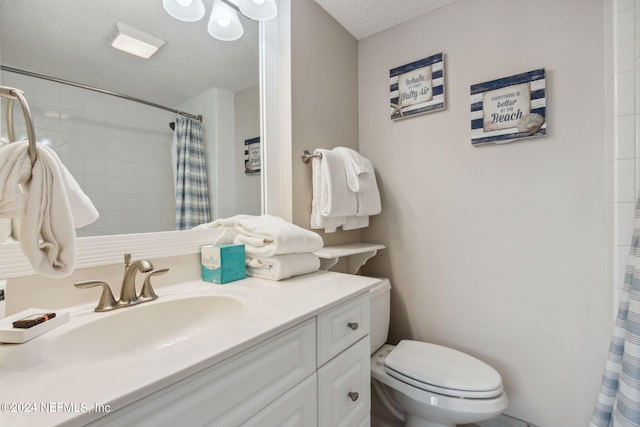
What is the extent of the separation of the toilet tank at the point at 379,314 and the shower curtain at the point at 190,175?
33.8 inches

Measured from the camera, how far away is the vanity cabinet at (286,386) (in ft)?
1.48

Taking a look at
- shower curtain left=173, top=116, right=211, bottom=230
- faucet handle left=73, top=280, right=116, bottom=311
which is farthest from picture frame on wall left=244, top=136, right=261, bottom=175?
faucet handle left=73, top=280, right=116, bottom=311

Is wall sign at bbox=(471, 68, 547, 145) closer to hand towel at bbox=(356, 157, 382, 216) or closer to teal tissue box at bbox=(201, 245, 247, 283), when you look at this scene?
hand towel at bbox=(356, 157, 382, 216)

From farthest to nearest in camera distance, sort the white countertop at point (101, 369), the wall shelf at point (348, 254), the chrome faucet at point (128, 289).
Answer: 1. the wall shelf at point (348, 254)
2. the chrome faucet at point (128, 289)
3. the white countertop at point (101, 369)

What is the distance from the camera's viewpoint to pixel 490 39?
4.37 ft

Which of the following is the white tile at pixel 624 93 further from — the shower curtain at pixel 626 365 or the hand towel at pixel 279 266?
the hand towel at pixel 279 266

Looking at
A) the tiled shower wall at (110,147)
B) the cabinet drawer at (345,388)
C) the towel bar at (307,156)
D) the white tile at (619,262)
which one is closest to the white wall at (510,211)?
the white tile at (619,262)

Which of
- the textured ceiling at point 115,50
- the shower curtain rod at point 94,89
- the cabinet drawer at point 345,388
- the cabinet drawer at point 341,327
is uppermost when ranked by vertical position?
the textured ceiling at point 115,50

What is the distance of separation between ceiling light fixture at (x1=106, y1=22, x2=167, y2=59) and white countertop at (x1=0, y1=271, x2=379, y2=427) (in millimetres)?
800

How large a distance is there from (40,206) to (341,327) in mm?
756

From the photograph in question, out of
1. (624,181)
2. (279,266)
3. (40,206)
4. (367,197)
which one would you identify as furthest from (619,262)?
(40,206)

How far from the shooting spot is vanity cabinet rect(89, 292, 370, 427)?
45 cm

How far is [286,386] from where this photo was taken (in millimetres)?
639

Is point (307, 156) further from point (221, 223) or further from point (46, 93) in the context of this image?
point (46, 93)
